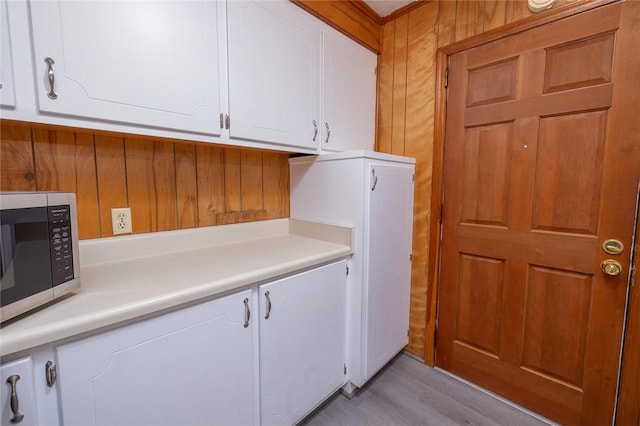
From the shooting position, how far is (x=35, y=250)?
0.71 m

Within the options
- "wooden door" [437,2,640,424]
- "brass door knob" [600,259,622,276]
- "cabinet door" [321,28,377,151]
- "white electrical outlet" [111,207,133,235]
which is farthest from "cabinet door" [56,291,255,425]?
"brass door knob" [600,259,622,276]

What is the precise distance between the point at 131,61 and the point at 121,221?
2.21ft

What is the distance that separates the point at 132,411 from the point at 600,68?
2.27m

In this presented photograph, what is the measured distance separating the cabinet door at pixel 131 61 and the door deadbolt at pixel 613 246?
184 cm

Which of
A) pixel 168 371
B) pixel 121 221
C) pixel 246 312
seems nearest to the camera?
pixel 168 371

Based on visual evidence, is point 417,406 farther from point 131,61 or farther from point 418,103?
point 131,61

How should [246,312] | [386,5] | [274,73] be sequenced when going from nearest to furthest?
[246,312] → [274,73] → [386,5]

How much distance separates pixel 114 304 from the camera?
0.78 meters

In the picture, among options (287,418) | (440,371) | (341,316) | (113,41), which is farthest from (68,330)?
(440,371)

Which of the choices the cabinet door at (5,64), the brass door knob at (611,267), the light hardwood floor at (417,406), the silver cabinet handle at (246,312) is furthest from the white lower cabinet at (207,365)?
the brass door knob at (611,267)

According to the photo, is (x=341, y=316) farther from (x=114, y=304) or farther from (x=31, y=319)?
(x=31, y=319)

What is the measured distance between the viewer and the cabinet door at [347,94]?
164cm

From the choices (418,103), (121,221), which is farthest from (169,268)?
(418,103)

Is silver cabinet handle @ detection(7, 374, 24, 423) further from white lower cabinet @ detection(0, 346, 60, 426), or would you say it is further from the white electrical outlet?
the white electrical outlet
